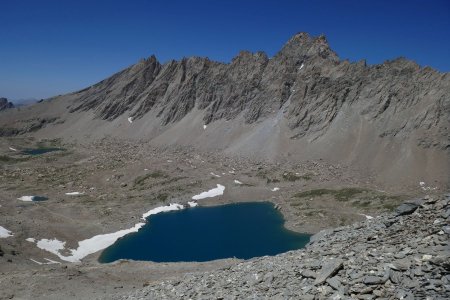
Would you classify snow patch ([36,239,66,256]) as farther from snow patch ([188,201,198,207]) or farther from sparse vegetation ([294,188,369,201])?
sparse vegetation ([294,188,369,201])

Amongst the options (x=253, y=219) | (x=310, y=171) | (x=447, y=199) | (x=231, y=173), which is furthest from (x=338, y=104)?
(x=447, y=199)

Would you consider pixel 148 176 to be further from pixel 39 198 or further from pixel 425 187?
pixel 425 187

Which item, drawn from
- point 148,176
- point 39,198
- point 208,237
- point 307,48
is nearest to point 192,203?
point 208,237

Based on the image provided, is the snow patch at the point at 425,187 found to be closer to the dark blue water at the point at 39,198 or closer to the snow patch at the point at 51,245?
the snow patch at the point at 51,245

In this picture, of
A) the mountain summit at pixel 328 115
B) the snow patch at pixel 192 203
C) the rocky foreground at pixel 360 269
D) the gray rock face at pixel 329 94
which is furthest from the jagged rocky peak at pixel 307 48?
the rocky foreground at pixel 360 269

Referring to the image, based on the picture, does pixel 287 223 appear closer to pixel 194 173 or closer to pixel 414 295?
pixel 194 173

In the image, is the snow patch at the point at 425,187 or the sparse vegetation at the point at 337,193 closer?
the sparse vegetation at the point at 337,193
